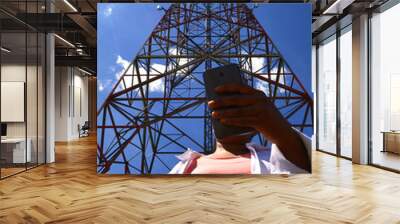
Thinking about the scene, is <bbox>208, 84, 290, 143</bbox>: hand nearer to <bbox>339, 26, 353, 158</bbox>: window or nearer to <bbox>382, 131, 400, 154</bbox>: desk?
<bbox>382, 131, 400, 154</bbox>: desk

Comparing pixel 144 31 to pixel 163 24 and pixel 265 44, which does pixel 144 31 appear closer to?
pixel 163 24

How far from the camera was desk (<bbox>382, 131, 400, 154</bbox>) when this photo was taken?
6809mm

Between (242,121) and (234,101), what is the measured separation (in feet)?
0.96

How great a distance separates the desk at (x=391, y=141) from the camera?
22.3 feet

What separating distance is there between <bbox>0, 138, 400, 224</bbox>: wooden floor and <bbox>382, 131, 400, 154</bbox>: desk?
581mm

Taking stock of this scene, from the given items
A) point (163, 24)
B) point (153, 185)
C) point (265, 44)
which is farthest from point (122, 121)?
point (265, 44)

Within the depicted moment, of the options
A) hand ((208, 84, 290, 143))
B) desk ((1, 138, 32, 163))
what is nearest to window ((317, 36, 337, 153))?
hand ((208, 84, 290, 143))

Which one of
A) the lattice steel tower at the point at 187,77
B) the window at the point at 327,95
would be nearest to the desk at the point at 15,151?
the lattice steel tower at the point at 187,77

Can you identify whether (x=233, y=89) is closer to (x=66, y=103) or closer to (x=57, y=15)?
(x=57, y=15)

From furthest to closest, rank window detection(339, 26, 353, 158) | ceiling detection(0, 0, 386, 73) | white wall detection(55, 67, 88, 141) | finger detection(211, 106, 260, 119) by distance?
white wall detection(55, 67, 88, 141)
window detection(339, 26, 353, 158)
ceiling detection(0, 0, 386, 73)
finger detection(211, 106, 260, 119)

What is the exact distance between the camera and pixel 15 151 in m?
7.10

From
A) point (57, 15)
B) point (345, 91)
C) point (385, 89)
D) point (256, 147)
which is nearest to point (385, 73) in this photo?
point (385, 89)

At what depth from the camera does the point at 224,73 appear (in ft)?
17.0

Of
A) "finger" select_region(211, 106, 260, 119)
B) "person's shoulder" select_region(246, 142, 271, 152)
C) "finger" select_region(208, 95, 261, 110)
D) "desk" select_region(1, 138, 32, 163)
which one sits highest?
"finger" select_region(208, 95, 261, 110)
